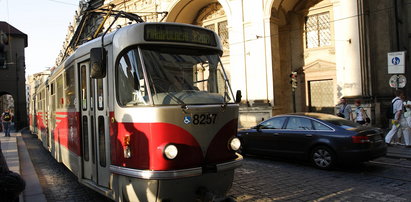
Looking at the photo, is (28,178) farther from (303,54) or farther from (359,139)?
(303,54)

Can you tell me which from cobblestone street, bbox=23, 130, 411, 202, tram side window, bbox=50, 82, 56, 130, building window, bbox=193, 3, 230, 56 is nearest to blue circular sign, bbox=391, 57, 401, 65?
cobblestone street, bbox=23, 130, 411, 202

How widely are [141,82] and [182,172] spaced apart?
1366 millimetres

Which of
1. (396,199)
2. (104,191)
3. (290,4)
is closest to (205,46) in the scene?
(104,191)

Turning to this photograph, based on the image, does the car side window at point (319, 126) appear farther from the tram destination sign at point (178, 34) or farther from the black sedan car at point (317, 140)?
the tram destination sign at point (178, 34)

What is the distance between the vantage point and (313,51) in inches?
804

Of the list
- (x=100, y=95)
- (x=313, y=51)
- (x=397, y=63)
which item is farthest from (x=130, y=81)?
(x=313, y=51)

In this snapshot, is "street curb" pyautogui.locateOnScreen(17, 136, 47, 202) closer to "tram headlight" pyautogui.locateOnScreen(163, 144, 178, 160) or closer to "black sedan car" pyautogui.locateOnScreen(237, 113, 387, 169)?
"tram headlight" pyautogui.locateOnScreen(163, 144, 178, 160)

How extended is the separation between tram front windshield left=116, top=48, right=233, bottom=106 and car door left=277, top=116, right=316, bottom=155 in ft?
14.0

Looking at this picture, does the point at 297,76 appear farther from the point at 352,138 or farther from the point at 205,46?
the point at 205,46

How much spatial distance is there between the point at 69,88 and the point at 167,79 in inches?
136

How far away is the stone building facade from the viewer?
1655 cm

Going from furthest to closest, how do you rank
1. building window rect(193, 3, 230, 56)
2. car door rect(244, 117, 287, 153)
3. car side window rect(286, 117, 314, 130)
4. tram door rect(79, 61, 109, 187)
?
1. building window rect(193, 3, 230, 56)
2. car door rect(244, 117, 287, 153)
3. car side window rect(286, 117, 314, 130)
4. tram door rect(79, 61, 109, 187)

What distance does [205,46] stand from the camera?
5.36 meters

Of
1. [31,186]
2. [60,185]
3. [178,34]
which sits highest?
[178,34]
